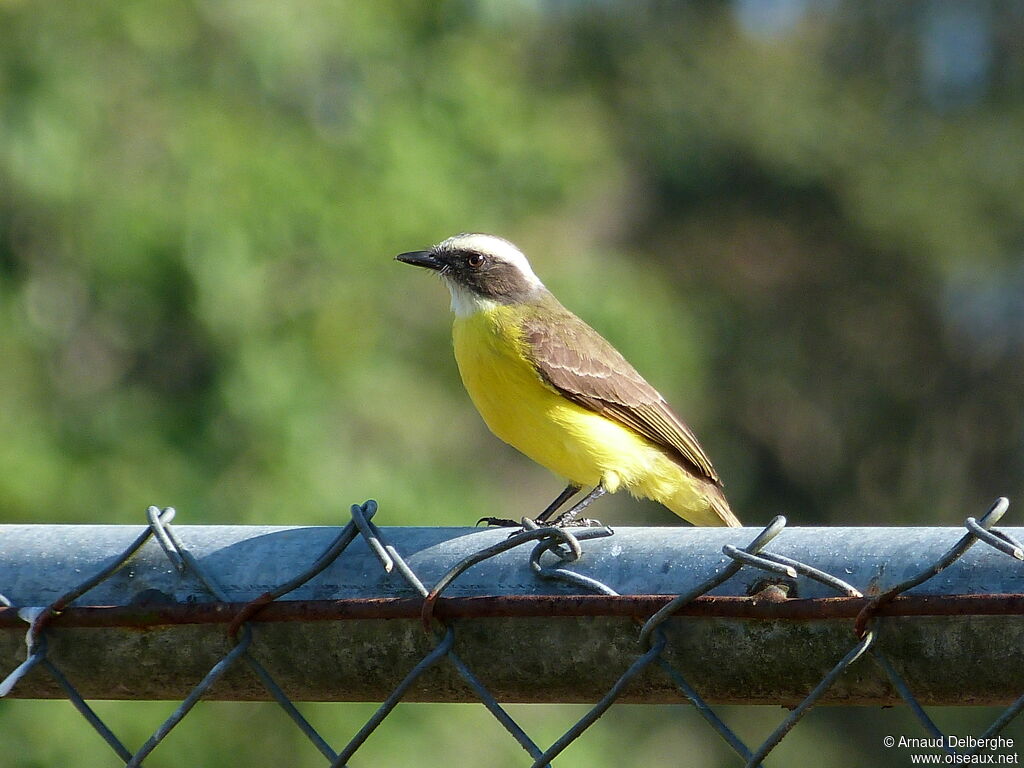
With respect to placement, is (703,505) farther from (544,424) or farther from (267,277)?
(267,277)

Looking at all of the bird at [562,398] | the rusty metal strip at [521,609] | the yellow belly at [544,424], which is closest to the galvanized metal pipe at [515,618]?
the rusty metal strip at [521,609]

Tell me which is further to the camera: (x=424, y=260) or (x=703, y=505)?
(x=424, y=260)

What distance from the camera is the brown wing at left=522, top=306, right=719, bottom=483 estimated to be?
4.20 m

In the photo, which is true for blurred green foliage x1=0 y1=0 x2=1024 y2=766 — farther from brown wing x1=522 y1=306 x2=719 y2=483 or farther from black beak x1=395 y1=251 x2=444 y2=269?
brown wing x1=522 y1=306 x2=719 y2=483

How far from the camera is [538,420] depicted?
405cm

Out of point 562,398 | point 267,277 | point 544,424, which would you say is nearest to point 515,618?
point 544,424

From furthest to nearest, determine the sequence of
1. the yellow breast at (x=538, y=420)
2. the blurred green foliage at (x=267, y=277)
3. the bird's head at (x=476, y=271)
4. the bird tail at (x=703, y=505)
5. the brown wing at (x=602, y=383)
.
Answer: the blurred green foliage at (x=267, y=277)
the bird's head at (x=476, y=271)
the bird tail at (x=703, y=505)
the brown wing at (x=602, y=383)
the yellow breast at (x=538, y=420)

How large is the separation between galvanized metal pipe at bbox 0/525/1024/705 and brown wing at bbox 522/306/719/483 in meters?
2.48

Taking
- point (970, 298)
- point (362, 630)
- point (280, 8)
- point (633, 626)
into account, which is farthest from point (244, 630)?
point (970, 298)

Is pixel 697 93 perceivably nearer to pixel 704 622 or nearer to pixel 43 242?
pixel 43 242

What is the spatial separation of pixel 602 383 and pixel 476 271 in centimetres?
73

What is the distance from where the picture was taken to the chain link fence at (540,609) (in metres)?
1.42

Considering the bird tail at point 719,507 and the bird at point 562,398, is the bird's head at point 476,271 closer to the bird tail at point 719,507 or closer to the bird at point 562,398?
the bird at point 562,398

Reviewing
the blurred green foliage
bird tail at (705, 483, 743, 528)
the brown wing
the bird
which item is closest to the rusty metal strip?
the bird
